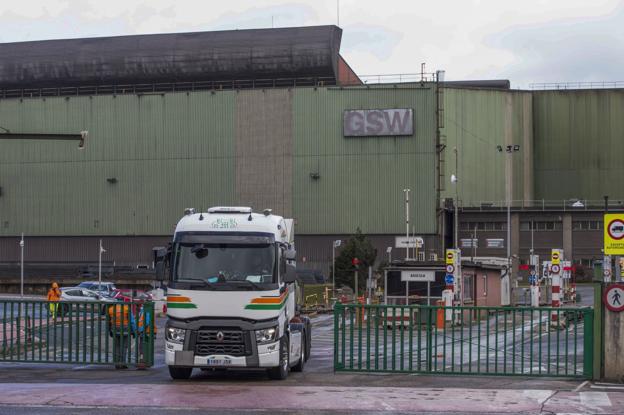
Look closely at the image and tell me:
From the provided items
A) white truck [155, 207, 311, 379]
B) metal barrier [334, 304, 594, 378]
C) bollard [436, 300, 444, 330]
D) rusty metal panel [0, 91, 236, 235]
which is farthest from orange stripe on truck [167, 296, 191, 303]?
rusty metal panel [0, 91, 236, 235]

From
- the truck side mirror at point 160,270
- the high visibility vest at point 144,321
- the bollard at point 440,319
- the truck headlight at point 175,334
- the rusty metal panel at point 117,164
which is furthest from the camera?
the rusty metal panel at point 117,164

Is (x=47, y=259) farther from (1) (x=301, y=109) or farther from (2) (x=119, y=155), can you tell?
(1) (x=301, y=109)

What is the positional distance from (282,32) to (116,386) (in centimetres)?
7201

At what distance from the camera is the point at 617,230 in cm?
1820

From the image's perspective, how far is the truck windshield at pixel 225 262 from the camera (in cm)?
1758

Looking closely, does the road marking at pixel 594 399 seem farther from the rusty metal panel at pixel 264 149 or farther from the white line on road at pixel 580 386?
the rusty metal panel at pixel 264 149

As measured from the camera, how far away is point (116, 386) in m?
16.7

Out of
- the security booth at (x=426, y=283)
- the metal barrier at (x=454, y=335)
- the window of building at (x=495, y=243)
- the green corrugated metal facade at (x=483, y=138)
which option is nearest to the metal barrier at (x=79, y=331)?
the metal barrier at (x=454, y=335)

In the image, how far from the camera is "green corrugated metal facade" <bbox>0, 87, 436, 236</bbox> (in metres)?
82.1

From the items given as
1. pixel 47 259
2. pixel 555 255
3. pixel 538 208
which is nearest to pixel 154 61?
pixel 47 259

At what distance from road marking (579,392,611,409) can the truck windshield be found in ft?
18.2

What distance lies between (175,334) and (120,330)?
2578 mm

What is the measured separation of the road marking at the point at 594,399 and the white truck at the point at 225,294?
5.24 meters

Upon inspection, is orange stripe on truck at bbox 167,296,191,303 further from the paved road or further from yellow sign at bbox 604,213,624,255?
yellow sign at bbox 604,213,624,255
